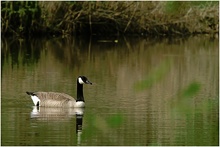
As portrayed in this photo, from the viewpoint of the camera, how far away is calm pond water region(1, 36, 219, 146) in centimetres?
295

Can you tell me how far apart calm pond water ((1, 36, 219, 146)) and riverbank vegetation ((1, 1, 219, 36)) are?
109cm

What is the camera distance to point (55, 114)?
9.03 metres

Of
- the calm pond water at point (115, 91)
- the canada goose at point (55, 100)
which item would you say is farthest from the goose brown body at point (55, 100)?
the calm pond water at point (115, 91)

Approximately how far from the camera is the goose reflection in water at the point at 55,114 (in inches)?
336

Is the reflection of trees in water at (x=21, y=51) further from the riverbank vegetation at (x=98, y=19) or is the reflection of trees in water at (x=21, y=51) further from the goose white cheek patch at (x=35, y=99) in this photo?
the goose white cheek patch at (x=35, y=99)

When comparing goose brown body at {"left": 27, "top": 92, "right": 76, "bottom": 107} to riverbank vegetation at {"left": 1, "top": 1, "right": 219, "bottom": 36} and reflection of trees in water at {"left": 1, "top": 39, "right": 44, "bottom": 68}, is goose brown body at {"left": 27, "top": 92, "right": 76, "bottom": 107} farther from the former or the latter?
riverbank vegetation at {"left": 1, "top": 1, "right": 219, "bottom": 36}

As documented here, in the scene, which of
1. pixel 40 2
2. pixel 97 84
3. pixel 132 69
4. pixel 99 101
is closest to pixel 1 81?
pixel 97 84

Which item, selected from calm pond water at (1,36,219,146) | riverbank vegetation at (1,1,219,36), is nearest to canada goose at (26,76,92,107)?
calm pond water at (1,36,219,146)

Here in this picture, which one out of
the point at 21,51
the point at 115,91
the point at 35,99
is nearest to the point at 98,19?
the point at 21,51

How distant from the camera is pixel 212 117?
794 cm

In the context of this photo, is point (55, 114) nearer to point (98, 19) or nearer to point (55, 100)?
point (55, 100)

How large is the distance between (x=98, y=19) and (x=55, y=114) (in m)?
17.6

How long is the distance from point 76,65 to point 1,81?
4249 millimetres

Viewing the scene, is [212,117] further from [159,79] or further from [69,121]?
[159,79]
